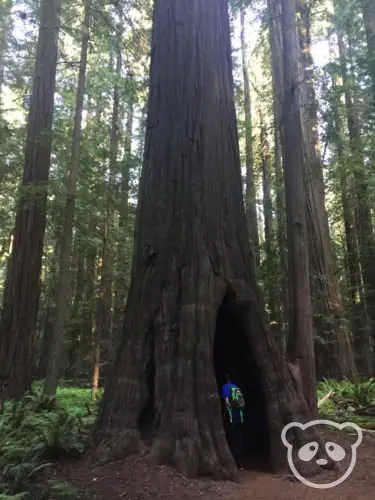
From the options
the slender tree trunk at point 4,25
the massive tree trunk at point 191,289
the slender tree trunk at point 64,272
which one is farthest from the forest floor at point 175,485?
the slender tree trunk at point 4,25

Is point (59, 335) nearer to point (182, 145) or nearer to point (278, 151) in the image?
point (182, 145)

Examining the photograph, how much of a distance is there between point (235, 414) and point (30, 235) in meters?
6.74

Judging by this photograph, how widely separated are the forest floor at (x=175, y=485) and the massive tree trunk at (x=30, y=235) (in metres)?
5.26

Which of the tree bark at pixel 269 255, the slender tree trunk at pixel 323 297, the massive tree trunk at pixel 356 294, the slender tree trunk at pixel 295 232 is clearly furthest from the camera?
the massive tree trunk at pixel 356 294

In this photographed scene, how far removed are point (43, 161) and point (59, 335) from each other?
14.3 feet

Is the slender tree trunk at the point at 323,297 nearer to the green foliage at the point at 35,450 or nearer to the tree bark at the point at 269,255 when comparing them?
the tree bark at the point at 269,255

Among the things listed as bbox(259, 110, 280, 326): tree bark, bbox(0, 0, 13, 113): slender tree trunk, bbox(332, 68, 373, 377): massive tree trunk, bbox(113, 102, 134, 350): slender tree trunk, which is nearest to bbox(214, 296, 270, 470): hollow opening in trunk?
bbox(113, 102, 134, 350): slender tree trunk

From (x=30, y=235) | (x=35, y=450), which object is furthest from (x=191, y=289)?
(x=30, y=235)

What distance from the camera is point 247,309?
5.94 meters

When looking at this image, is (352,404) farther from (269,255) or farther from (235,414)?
(269,255)

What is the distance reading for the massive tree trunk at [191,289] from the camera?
5.12 metres

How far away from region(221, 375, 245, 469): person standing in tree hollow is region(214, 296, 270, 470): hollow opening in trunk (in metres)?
0.21

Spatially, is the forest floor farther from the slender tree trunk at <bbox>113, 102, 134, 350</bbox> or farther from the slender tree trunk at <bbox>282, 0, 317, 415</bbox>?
the slender tree trunk at <bbox>113, 102, 134, 350</bbox>

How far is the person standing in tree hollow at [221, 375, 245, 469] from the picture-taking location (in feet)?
19.1
